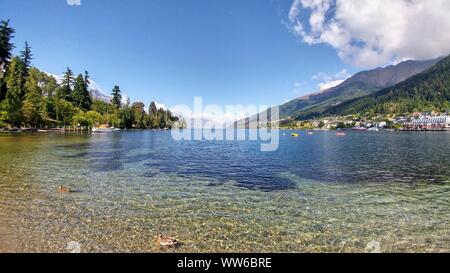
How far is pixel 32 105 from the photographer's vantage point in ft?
417

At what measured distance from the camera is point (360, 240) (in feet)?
48.5

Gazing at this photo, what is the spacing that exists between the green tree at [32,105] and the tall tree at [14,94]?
101 inches

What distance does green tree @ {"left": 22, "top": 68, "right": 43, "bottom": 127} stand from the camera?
409 feet

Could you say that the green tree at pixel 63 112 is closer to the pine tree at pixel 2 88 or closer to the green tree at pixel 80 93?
the green tree at pixel 80 93

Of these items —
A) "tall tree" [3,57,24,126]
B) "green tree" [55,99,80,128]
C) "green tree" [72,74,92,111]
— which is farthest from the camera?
"green tree" [72,74,92,111]

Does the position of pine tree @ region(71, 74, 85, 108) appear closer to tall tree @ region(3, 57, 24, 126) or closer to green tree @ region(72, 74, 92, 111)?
green tree @ region(72, 74, 92, 111)

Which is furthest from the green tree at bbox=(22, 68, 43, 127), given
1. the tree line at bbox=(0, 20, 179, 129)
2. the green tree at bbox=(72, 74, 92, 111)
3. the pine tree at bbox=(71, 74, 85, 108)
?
the green tree at bbox=(72, 74, 92, 111)

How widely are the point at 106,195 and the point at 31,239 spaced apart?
30.1 ft

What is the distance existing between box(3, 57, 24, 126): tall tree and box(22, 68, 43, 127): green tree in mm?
2564

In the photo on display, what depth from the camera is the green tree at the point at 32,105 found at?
4914 inches

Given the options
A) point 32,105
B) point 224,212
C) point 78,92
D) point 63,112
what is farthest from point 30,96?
point 224,212

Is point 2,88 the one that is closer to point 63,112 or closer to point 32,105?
point 32,105

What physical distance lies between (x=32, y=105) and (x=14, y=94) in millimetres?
7854
